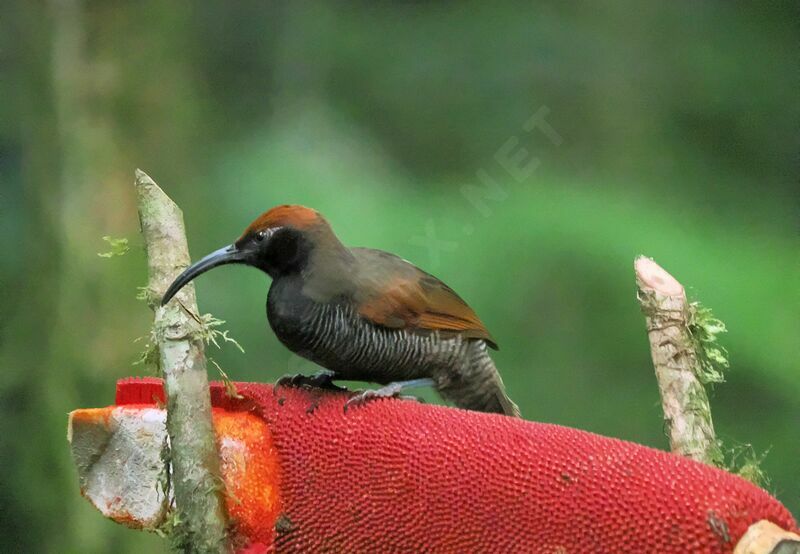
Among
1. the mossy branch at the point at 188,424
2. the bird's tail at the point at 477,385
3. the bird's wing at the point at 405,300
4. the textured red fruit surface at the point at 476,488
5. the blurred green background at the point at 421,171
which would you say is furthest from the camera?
the blurred green background at the point at 421,171

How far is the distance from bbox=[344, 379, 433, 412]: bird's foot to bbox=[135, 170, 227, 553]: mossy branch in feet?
0.43

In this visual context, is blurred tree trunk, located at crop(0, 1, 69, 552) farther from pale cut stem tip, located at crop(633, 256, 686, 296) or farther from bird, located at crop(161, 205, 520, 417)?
pale cut stem tip, located at crop(633, 256, 686, 296)

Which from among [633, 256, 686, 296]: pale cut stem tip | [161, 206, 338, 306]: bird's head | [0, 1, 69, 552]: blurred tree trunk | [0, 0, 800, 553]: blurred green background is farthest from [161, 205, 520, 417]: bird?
[0, 1, 69, 552]: blurred tree trunk

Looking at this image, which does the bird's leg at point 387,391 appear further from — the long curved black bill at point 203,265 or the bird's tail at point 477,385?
the long curved black bill at point 203,265

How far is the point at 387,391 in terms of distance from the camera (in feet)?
3.34

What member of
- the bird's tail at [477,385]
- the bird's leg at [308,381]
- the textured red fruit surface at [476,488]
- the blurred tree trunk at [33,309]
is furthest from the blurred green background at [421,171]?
the textured red fruit surface at [476,488]

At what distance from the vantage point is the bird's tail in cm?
115

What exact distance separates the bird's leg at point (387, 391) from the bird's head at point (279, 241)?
151 mm

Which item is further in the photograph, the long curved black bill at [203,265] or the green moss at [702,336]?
the green moss at [702,336]

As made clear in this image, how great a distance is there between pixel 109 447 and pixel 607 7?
4.36 ft

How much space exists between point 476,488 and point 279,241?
1.20 ft

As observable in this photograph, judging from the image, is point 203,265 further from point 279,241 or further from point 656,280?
point 656,280

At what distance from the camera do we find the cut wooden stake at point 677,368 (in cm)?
91

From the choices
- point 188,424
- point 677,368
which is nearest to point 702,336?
point 677,368
